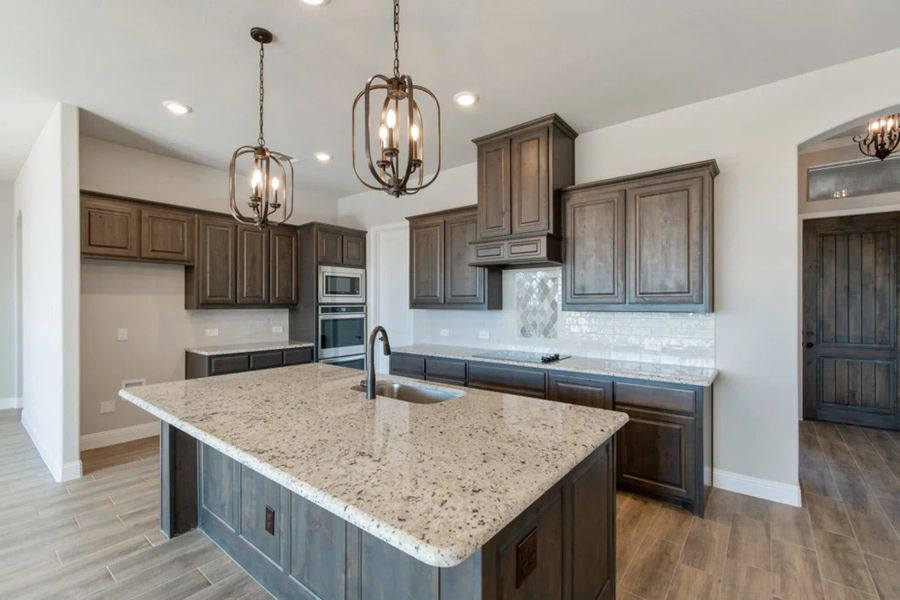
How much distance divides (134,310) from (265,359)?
134 centimetres

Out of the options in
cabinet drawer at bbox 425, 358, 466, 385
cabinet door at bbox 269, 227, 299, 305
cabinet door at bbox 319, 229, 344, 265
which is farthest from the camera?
cabinet door at bbox 319, 229, 344, 265

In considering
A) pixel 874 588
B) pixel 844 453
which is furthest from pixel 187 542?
pixel 844 453

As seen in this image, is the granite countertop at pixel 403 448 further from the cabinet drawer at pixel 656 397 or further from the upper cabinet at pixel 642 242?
the upper cabinet at pixel 642 242

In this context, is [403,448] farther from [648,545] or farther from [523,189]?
[523,189]

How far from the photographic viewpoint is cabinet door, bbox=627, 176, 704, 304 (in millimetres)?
2855

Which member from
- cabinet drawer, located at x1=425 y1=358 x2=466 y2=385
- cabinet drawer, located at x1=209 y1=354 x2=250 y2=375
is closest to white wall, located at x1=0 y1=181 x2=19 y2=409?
cabinet drawer, located at x1=209 y1=354 x2=250 y2=375

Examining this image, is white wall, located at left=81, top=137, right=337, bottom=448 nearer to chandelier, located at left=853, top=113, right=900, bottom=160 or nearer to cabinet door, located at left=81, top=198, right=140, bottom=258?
cabinet door, located at left=81, top=198, right=140, bottom=258

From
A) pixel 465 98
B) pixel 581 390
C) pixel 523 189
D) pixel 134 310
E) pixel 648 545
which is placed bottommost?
pixel 648 545

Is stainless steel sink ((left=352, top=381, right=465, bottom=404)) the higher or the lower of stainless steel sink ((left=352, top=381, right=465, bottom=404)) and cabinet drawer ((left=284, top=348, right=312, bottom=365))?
the higher

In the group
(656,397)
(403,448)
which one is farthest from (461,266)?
(403,448)

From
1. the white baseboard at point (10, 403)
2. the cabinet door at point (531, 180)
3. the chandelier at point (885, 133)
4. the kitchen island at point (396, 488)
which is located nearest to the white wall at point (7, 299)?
the white baseboard at point (10, 403)

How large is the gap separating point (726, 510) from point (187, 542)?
3.36 m

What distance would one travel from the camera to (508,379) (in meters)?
3.45

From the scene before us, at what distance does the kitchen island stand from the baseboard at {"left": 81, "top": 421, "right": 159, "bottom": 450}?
2.29m
